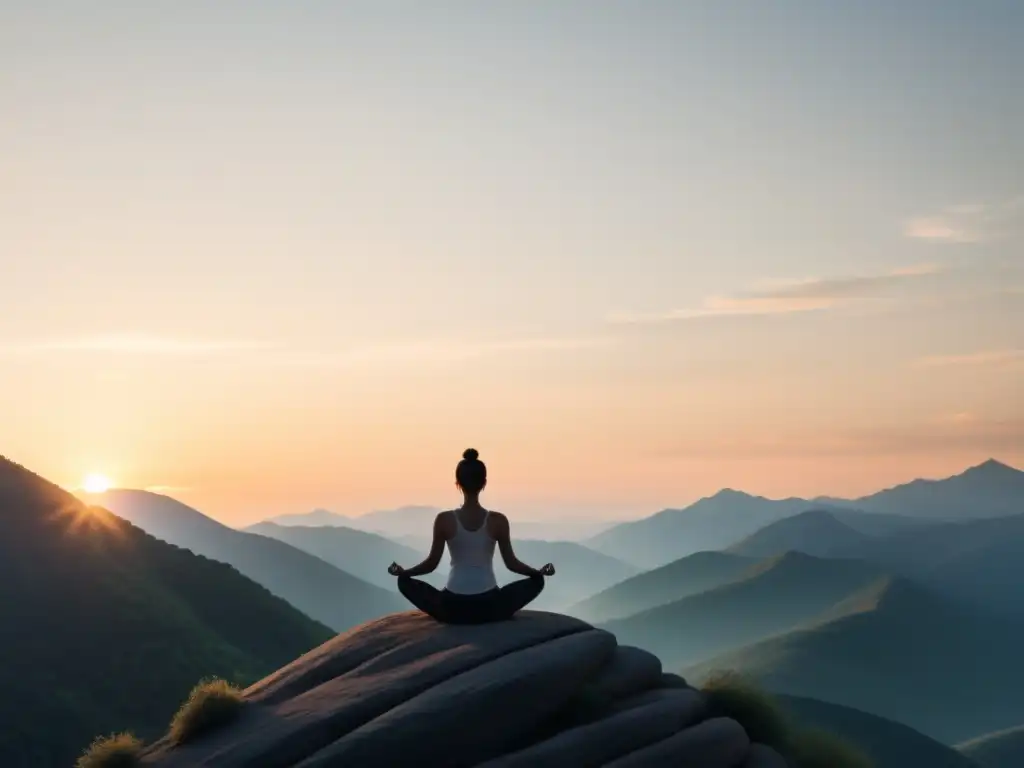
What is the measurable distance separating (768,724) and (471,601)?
270 inches

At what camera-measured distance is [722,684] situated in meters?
22.6

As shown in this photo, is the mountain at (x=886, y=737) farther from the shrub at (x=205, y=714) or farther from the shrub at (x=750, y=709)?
the shrub at (x=205, y=714)

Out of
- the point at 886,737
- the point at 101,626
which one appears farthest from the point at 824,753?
the point at 886,737

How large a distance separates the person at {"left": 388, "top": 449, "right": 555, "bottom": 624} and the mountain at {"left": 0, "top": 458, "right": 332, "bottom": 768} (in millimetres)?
65081

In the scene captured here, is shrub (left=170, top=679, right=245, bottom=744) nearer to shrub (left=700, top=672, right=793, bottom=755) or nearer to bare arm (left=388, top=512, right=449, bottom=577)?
bare arm (left=388, top=512, right=449, bottom=577)

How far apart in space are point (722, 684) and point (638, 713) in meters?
3.24

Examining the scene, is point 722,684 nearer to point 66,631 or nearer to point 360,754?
point 360,754

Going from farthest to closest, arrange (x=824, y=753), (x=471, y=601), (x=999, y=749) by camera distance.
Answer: (x=999, y=749)
(x=824, y=753)
(x=471, y=601)

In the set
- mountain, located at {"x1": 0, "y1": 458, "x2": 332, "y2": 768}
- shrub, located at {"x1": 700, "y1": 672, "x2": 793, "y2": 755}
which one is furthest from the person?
mountain, located at {"x1": 0, "y1": 458, "x2": 332, "y2": 768}

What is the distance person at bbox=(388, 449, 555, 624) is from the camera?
65.1ft

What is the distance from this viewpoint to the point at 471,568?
2034 cm

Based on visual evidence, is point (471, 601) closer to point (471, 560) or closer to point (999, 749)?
point (471, 560)

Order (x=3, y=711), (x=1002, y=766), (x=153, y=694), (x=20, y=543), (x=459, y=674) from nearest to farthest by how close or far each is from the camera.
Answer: (x=459, y=674) < (x=3, y=711) < (x=153, y=694) < (x=20, y=543) < (x=1002, y=766)

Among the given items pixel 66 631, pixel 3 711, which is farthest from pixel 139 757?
pixel 66 631
